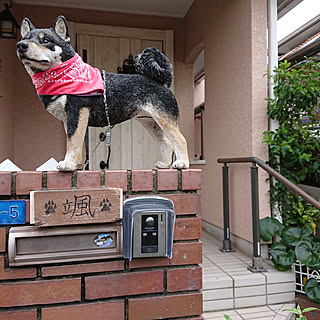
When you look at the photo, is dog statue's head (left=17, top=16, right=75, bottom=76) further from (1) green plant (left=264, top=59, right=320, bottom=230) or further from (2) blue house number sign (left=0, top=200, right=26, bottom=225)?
(1) green plant (left=264, top=59, right=320, bottom=230)

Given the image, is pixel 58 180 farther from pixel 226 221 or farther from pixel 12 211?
pixel 226 221

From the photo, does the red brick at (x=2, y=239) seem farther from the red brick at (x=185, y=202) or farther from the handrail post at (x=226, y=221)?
the handrail post at (x=226, y=221)

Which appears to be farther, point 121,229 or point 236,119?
point 236,119

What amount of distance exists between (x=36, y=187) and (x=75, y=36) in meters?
3.23

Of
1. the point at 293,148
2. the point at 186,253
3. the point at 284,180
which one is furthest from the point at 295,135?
the point at 186,253

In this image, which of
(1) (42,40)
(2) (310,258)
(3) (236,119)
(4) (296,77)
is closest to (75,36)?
(3) (236,119)

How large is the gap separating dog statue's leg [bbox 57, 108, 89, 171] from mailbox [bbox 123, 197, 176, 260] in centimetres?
25

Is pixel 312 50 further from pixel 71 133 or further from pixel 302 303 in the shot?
pixel 71 133

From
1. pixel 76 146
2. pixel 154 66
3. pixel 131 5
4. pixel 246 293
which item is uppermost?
pixel 131 5

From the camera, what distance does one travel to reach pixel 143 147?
147 inches

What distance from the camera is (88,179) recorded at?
1.06m

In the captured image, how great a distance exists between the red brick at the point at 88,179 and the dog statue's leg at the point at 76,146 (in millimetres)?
35

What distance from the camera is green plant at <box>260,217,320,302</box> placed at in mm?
1879

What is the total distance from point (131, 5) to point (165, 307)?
12.5 ft
